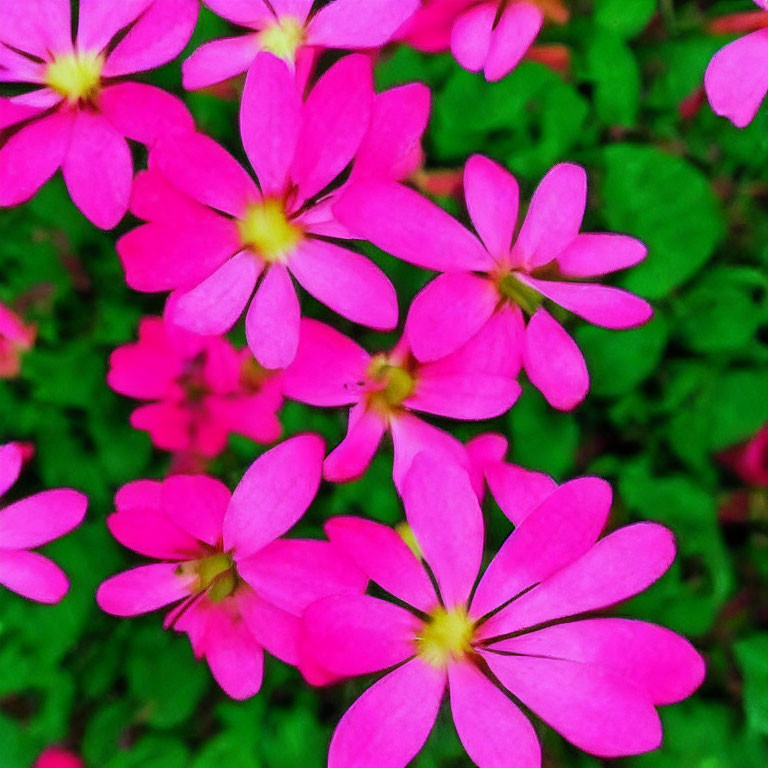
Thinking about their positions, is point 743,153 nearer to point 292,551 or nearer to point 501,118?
point 501,118

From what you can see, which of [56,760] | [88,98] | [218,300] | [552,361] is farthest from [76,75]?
[56,760]

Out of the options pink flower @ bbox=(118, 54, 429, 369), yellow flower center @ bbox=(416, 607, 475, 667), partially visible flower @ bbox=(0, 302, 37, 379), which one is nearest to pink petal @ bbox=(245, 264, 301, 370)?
pink flower @ bbox=(118, 54, 429, 369)

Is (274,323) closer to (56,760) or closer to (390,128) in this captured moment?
(390,128)

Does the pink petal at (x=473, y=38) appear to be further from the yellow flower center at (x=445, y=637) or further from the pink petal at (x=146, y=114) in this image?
the yellow flower center at (x=445, y=637)

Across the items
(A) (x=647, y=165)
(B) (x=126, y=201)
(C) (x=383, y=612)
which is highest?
(A) (x=647, y=165)

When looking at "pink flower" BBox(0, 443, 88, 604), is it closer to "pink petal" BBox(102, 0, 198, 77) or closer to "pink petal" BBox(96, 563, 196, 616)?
"pink petal" BBox(96, 563, 196, 616)

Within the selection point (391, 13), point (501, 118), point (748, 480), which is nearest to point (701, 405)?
point (748, 480)

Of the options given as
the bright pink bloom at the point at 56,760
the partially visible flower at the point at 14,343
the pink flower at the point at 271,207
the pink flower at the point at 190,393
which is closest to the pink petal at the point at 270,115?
the pink flower at the point at 271,207
